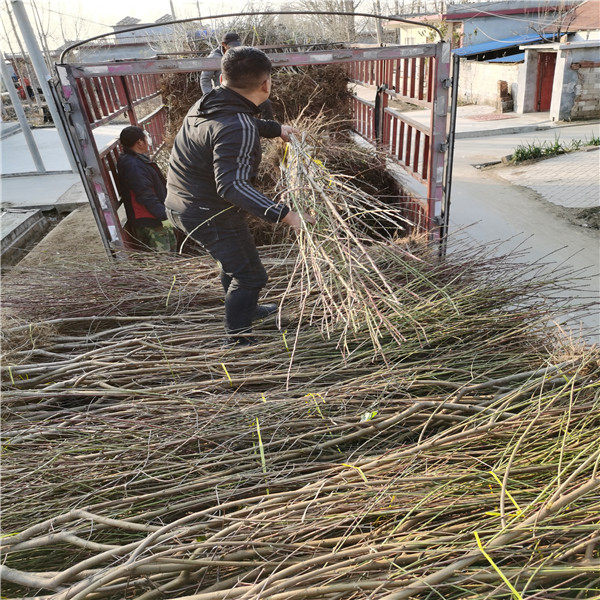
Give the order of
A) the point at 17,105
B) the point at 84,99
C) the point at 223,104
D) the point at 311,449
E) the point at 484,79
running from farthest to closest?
the point at 484,79
the point at 17,105
the point at 84,99
the point at 223,104
the point at 311,449

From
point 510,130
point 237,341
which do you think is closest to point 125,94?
point 237,341

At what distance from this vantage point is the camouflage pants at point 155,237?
4.10m

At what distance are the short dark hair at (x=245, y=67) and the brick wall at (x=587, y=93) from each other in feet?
38.2

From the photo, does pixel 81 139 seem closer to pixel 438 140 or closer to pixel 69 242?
pixel 69 242

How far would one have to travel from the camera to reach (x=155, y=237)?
4.13 meters

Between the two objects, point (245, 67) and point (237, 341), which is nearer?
point (245, 67)

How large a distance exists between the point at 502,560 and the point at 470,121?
13.2 m

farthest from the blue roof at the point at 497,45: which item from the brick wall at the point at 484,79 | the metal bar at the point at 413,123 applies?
the metal bar at the point at 413,123

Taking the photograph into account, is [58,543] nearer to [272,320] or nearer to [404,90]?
[272,320]

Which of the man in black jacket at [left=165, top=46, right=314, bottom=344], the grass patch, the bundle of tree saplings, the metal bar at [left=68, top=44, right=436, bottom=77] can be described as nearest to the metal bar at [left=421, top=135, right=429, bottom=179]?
the metal bar at [left=68, top=44, right=436, bottom=77]

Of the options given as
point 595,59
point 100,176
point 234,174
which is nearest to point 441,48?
point 234,174

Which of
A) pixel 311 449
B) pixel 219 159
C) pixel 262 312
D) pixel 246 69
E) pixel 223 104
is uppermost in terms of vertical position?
pixel 246 69

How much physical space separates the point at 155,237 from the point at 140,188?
0.49m

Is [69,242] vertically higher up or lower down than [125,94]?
lower down
